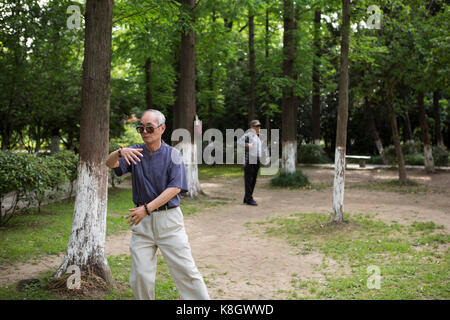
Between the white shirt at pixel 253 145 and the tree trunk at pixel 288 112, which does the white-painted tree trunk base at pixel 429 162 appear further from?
the white shirt at pixel 253 145

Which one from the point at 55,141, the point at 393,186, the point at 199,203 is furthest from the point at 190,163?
the point at 55,141

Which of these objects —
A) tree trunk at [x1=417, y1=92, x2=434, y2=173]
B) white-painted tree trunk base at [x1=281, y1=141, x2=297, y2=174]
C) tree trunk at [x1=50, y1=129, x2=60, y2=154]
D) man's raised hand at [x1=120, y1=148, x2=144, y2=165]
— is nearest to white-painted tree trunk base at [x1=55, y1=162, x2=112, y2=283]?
man's raised hand at [x1=120, y1=148, x2=144, y2=165]

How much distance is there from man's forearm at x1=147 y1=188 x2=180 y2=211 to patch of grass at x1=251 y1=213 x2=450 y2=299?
8.28 feet

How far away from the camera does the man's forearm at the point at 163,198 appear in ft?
12.8

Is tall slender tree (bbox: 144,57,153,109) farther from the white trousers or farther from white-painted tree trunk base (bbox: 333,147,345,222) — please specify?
the white trousers

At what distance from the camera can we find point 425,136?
721 inches

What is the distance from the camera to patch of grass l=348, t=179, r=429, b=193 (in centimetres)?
1495

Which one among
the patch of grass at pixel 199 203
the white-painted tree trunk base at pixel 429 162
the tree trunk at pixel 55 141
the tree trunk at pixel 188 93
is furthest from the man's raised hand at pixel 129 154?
the tree trunk at pixel 55 141

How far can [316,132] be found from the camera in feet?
84.1

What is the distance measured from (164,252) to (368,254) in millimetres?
4397

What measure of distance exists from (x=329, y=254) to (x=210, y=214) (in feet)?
14.7

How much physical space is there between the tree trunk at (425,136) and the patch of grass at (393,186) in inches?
114

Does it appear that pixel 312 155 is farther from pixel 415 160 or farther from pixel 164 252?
pixel 164 252

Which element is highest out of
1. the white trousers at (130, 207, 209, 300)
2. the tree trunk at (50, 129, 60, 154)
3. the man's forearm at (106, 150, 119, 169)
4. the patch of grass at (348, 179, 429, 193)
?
the tree trunk at (50, 129, 60, 154)
